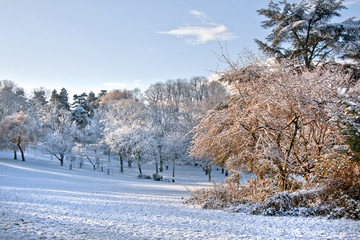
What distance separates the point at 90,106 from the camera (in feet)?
192

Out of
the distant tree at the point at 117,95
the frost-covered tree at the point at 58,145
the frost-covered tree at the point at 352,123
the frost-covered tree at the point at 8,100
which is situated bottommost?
the frost-covered tree at the point at 58,145

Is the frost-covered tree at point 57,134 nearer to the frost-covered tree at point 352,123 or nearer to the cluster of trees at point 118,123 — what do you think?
the cluster of trees at point 118,123

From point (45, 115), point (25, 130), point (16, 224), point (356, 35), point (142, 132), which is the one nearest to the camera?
point (16, 224)

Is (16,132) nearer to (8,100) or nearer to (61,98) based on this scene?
(8,100)

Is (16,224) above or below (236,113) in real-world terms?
below

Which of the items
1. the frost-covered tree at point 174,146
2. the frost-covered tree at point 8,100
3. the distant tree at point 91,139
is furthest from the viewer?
the frost-covered tree at point 8,100

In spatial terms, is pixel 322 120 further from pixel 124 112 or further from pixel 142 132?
→ pixel 124 112

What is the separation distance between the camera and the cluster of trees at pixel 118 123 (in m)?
32.9

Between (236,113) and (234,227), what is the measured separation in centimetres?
488

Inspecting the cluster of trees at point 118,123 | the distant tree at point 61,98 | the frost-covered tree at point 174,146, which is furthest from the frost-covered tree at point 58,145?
the distant tree at point 61,98

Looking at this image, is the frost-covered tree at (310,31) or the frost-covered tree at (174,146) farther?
the frost-covered tree at (174,146)

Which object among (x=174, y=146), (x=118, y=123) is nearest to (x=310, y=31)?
(x=174, y=146)

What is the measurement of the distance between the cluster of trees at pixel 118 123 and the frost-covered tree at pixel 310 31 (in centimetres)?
904

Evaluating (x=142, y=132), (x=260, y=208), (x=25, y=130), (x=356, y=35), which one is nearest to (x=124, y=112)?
(x=142, y=132)
